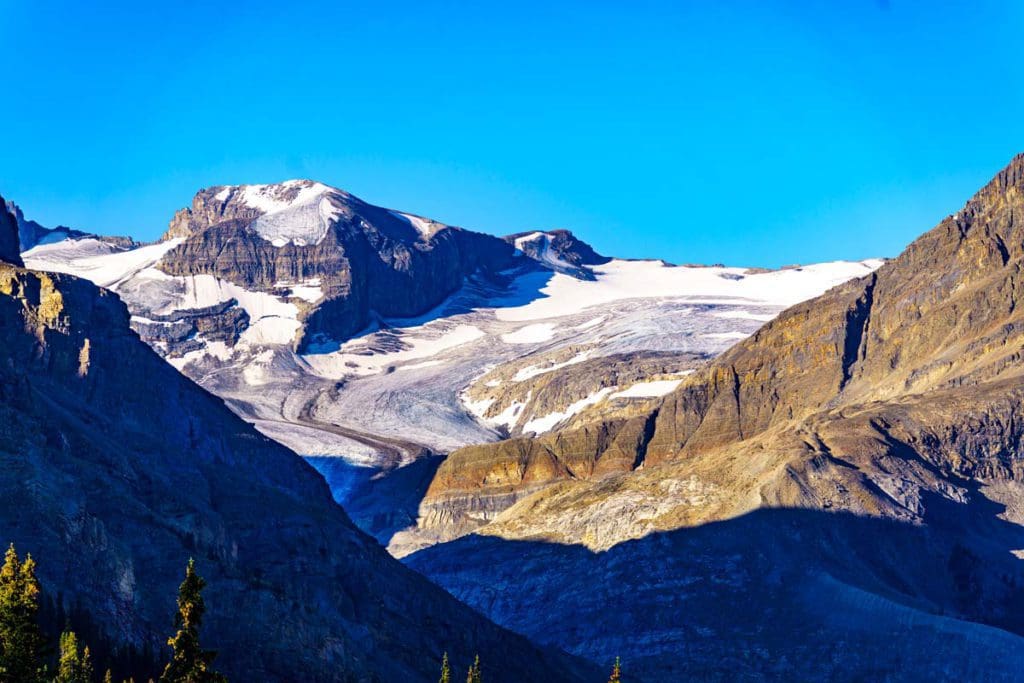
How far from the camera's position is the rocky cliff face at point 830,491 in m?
103

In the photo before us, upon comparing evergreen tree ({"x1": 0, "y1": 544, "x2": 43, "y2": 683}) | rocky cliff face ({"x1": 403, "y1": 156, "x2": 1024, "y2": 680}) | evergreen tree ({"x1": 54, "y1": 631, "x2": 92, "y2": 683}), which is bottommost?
evergreen tree ({"x1": 54, "y1": 631, "x2": 92, "y2": 683})

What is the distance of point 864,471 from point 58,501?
78.8 metres

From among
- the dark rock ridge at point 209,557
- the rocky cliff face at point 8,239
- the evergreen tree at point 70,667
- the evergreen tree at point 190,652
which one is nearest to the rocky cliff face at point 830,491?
the dark rock ridge at point 209,557

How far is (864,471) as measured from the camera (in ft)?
410

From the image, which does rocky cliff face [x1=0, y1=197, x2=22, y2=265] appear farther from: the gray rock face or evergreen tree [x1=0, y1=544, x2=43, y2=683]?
evergreen tree [x1=0, y1=544, x2=43, y2=683]

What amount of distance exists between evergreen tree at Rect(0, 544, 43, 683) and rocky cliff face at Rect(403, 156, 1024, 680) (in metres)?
62.9

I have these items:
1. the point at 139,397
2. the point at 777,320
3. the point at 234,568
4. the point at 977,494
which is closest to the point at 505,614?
the point at 139,397

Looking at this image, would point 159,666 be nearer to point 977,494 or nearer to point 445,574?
point 445,574

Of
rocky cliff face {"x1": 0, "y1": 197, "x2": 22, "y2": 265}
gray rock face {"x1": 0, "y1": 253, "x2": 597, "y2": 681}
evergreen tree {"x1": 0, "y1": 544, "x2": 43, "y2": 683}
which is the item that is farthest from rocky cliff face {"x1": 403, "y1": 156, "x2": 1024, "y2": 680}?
evergreen tree {"x1": 0, "y1": 544, "x2": 43, "y2": 683}

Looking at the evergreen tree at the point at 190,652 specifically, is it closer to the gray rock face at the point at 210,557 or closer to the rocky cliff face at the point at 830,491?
the gray rock face at the point at 210,557

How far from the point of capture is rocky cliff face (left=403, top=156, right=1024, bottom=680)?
103 metres

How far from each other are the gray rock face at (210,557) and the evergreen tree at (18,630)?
18506mm

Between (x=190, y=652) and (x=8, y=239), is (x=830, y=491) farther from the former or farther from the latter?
(x=190, y=652)

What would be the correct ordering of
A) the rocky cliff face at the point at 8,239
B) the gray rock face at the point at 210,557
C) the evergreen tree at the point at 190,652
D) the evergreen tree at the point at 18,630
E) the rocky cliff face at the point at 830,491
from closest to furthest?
1. the evergreen tree at the point at 190,652
2. the evergreen tree at the point at 18,630
3. the gray rock face at the point at 210,557
4. the rocky cliff face at the point at 830,491
5. the rocky cliff face at the point at 8,239
